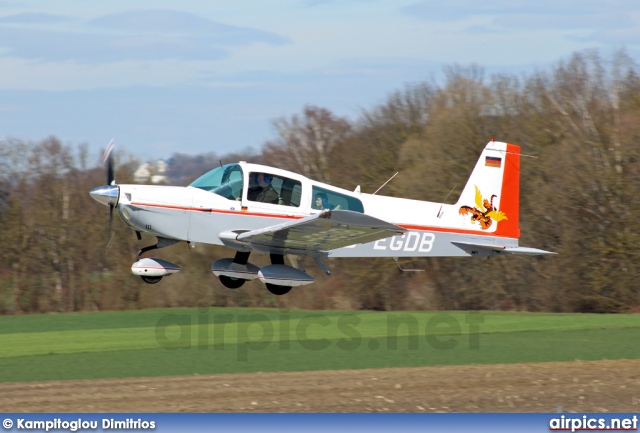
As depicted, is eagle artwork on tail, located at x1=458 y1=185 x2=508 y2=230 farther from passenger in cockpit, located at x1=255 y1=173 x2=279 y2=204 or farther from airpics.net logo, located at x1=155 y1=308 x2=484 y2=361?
airpics.net logo, located at x1=155 y1=308 x2=484 y2=361

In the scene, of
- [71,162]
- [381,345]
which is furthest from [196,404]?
[71,162]

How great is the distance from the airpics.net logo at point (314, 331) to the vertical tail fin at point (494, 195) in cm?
752

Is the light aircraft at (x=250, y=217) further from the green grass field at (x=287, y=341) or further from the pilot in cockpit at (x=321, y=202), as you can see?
the green grass field at (x=287, y=341)

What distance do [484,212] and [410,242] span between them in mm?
1420

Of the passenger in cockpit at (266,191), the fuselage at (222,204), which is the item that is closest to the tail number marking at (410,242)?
the fuselage at (222,204)

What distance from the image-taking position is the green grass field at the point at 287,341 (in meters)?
19.1

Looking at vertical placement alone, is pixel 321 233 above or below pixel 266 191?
below

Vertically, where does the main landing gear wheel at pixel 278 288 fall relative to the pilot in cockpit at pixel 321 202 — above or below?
below

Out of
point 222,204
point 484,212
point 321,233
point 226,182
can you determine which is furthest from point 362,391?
point 226,182

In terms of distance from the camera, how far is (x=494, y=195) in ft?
47.8

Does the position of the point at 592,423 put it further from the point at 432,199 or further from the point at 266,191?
the point at 432,199

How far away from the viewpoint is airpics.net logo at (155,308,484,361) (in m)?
22.1

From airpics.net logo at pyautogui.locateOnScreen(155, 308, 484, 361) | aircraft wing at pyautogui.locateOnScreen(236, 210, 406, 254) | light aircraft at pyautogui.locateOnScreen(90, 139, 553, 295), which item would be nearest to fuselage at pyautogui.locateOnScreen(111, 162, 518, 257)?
light aircraft at pyautogui.locateOnScreen(90, 139, 553, 295)

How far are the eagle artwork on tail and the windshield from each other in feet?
12.4
